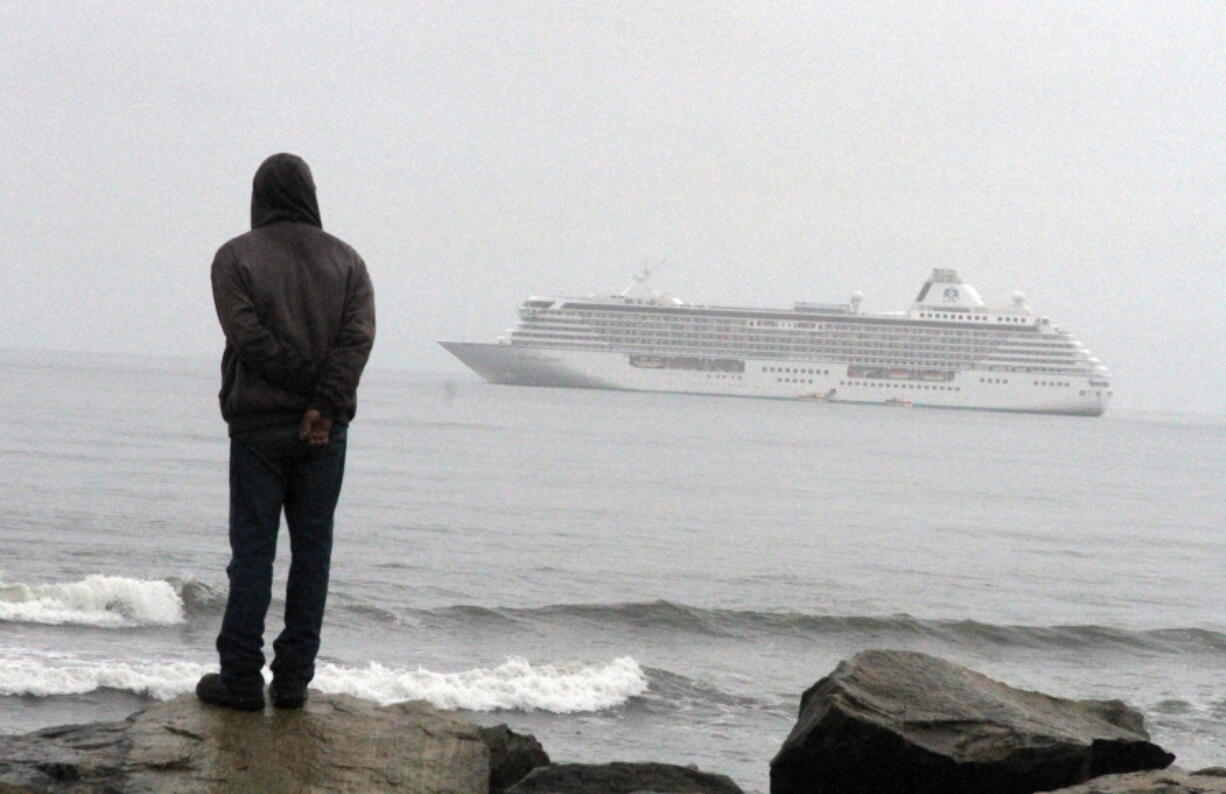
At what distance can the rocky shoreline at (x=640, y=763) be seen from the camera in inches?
145

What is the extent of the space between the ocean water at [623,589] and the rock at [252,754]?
304cm

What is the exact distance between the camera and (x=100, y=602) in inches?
422

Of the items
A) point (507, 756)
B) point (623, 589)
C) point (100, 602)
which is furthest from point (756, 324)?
point (507, 756)

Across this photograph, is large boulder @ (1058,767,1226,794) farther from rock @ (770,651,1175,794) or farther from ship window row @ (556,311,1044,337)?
ship window row @ (556,311,1044,337)

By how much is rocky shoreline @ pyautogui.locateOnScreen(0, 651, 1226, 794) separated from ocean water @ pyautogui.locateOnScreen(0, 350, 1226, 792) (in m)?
2.15

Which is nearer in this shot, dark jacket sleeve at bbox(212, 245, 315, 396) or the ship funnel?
dark jacket sleeve at bbox(212, 245, 315, 396)

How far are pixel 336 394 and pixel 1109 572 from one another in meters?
16.4

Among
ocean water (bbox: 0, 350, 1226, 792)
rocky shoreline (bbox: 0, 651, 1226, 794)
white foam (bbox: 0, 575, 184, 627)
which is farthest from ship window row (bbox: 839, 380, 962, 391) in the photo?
rocky shoreline (bbox: 0, 651, 1226, 794)

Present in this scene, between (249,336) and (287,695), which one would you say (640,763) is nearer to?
(287,695)

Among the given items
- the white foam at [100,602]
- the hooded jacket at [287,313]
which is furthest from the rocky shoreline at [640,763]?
the white foam at [100,602]

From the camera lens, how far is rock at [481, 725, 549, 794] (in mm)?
4750

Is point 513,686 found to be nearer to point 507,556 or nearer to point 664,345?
point 507,556

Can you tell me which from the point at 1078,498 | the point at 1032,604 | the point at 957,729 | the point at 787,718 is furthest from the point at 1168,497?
the point at 957,729

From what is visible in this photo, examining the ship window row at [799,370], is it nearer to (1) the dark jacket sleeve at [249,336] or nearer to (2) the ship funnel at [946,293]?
(2) the ship funnel at [946,293]
